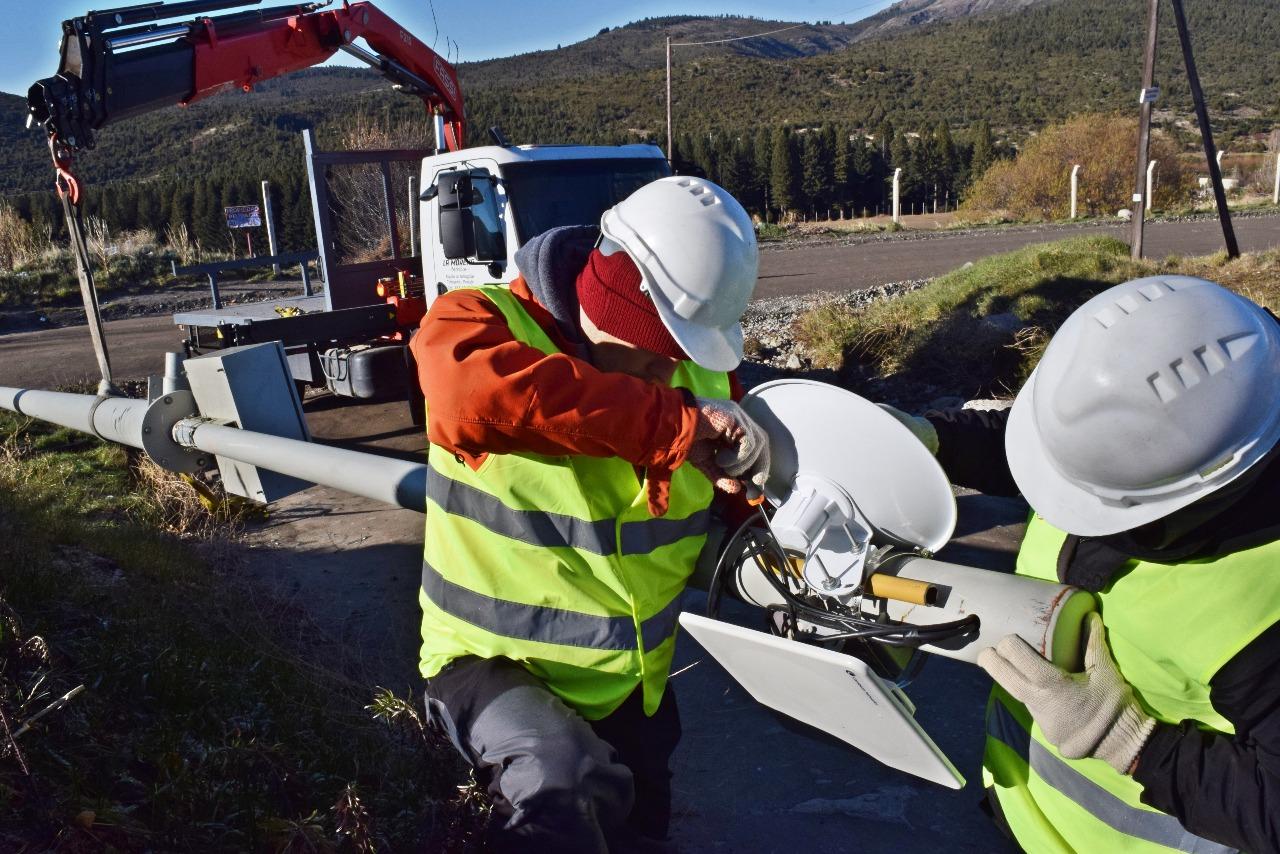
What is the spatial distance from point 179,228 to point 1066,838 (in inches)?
1234

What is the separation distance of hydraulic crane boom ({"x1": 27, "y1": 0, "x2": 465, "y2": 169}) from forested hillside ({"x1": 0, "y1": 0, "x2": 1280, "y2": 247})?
2202 centimetres

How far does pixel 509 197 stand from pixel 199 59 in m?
2.67

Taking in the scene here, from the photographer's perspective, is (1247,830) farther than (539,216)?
No

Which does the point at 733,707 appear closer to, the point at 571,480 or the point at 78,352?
the point at 571,480

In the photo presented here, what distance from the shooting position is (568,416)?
1847mm

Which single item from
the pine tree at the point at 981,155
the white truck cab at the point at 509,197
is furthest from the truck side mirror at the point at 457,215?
the pine tree at the point at 981,155

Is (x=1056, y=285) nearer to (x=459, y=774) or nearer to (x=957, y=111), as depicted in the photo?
(x=459, y=774)

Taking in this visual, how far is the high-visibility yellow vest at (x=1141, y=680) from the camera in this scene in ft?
4.75

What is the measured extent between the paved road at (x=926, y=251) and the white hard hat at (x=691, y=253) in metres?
12.3

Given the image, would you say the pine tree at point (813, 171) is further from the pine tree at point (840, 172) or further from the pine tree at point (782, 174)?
the pine tree at point (782, 174)

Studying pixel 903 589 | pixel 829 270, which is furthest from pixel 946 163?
pixel 903 589

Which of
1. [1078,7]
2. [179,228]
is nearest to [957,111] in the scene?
[1078,7]

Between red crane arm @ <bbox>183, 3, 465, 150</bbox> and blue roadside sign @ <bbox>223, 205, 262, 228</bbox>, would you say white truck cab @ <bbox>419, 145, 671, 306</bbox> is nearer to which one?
red crane arm @ <bbox>183, 3, 465, 150</bbox>

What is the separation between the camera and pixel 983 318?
336 inches
